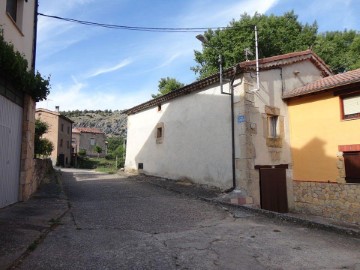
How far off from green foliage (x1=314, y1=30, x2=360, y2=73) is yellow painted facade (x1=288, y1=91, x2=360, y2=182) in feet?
38.7

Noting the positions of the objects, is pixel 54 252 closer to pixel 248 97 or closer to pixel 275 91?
pixel 248 97

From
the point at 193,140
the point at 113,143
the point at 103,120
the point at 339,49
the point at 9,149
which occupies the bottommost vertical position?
the point at 9,149

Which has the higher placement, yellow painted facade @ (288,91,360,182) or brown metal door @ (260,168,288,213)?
yellow painted facade @ (288,91,360,182)

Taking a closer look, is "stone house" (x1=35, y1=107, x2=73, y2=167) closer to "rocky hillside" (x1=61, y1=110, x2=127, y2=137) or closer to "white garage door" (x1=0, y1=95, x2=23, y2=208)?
"white garage door" (x1=0, y1=95, x2=23, y2=208)

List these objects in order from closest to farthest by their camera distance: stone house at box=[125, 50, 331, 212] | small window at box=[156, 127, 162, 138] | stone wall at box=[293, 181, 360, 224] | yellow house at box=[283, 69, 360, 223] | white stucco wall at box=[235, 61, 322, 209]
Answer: stone wall at box=[293, 181, 360, 224], yellow house at box=[283, 69, 360, 223], white stucco wall at box=[235, 61, 322, 209], stone house at box=[125, 50, 331, 212], small window at box=[156, 127, 162, 138]

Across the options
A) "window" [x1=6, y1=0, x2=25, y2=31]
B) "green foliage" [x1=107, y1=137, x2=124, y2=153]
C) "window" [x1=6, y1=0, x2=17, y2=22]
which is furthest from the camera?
"green foliage" [x1=107, y1=137, x2=124, y2=153]

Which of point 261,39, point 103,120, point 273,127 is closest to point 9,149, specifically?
point 273,127

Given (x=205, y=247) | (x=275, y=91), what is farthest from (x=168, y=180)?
(x=205, y=247)

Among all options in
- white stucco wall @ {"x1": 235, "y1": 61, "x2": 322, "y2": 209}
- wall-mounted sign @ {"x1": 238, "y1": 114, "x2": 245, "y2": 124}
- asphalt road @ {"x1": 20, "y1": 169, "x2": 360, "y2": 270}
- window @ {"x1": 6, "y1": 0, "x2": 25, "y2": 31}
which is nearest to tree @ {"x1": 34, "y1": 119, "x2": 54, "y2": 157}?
asphalt road @ {"x1": 20, "y1": 169, "x2": 360, "y2": 270}

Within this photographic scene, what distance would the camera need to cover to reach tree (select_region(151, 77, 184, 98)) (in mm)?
30705

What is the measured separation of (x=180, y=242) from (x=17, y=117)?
17.5ft

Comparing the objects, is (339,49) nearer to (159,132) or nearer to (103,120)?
(159,132)

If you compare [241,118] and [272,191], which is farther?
[272,191]

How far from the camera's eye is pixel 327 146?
1193 centimetres
